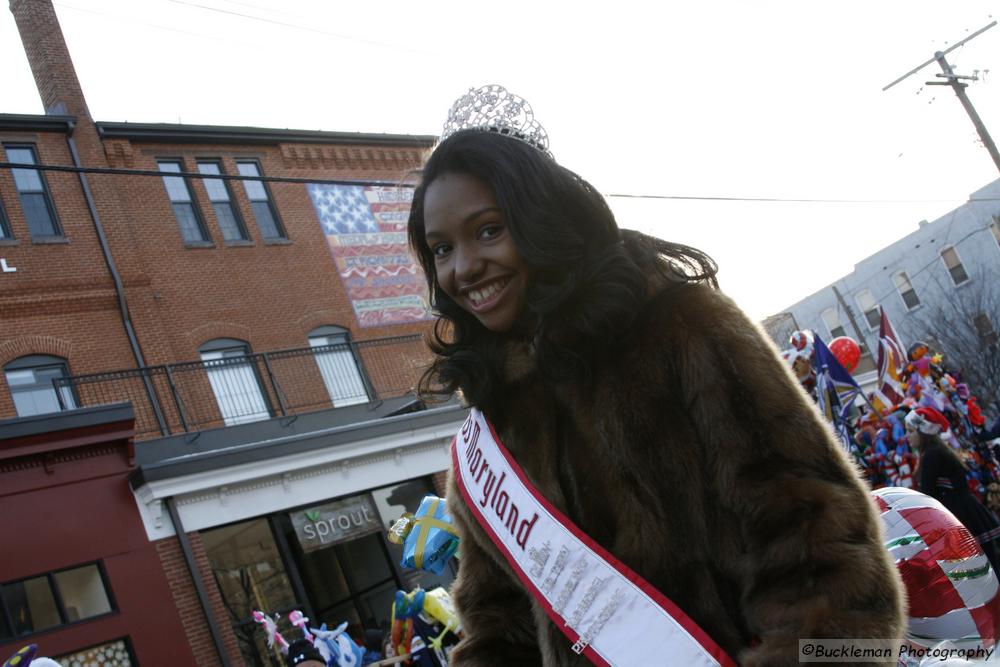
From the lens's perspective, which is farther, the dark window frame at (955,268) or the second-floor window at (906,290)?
the second-floor window at (906,290)

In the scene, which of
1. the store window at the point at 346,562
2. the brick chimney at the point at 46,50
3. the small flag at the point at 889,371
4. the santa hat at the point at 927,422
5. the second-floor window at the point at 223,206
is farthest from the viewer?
the second-floor window at the point at 223,206

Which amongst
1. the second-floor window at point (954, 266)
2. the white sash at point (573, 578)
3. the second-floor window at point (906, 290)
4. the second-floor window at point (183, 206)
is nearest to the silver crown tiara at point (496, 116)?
the white sash at point (573, 578)

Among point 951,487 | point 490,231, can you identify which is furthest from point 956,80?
point 490,231

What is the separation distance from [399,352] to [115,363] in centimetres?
623

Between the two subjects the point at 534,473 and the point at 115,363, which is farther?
the point at 115,363

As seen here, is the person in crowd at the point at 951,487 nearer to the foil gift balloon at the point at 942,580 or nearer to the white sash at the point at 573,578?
the foil gift balloon at the point at 942,580

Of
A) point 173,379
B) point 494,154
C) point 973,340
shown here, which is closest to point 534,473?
point 494,154

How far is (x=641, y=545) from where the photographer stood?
2.09 m

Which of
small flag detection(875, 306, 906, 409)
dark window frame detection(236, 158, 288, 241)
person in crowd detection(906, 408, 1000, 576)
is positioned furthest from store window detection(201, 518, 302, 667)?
person in crowd detection(906, 408, 1000, 576)

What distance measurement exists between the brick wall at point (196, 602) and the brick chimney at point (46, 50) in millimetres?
10805

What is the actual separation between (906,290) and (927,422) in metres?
36.2

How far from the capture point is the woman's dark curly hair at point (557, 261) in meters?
2.21

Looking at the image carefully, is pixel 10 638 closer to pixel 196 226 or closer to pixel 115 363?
pixel 115 363

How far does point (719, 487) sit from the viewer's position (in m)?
1.97
